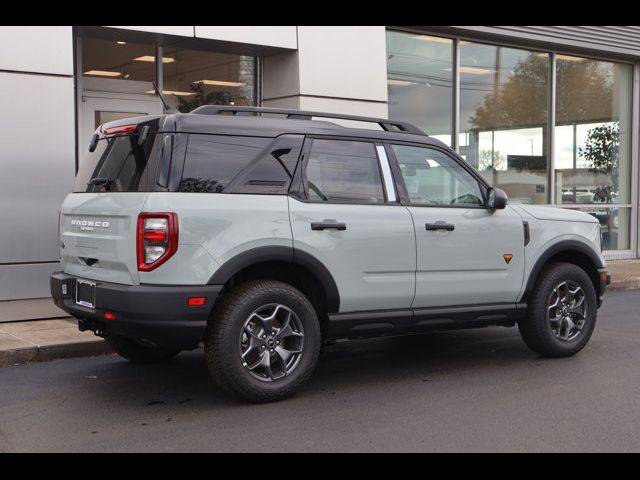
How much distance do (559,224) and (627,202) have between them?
34.0ft

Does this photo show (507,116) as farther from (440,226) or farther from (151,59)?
(440,226)

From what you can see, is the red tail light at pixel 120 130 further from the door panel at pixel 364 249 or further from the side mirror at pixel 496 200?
the side mirror at pixel 496 200

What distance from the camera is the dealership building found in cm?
881

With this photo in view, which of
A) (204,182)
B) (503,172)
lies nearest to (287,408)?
(204,182)

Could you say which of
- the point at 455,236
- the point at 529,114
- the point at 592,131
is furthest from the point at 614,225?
the point at 455,236

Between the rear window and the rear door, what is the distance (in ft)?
0.49

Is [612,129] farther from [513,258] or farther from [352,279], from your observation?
[352,279]

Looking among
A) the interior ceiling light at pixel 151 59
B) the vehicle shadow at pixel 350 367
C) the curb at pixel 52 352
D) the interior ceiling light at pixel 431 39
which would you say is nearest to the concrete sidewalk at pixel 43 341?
the curb at pixel 52 352

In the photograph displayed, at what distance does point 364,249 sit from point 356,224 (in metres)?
0.20

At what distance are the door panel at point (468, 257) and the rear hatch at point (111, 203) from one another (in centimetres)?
209

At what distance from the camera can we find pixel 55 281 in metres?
6.16

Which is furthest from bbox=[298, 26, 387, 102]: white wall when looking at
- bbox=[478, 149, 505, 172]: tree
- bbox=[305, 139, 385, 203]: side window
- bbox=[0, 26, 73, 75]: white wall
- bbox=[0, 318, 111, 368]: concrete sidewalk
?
bbox=[305, 139, 385, 203]: side window

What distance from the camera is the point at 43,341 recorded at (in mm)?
7496

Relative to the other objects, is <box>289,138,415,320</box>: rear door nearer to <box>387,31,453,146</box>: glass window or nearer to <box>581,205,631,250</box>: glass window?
<box>387,31,453,146</box>: glass window
